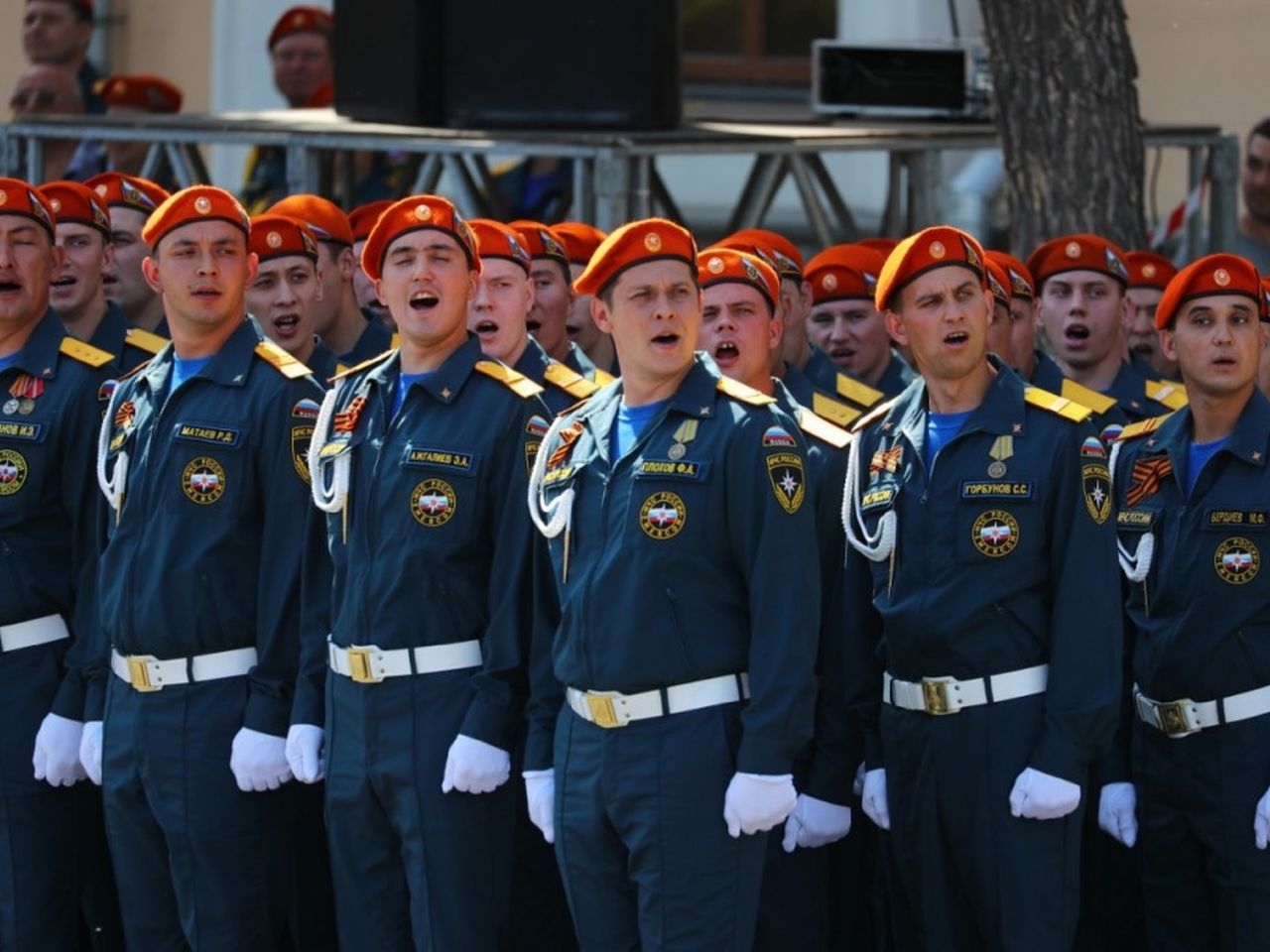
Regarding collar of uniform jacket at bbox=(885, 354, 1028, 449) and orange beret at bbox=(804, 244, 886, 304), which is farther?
orange beret at bbox=(804, 244, 886, 304)

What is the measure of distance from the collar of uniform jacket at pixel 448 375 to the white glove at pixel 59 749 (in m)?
1.15

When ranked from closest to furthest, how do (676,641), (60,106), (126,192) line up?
1. (676,641)
2. (126,192)
3. (60,106)

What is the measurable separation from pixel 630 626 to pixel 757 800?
42 cm

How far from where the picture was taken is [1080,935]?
5973 millimetres

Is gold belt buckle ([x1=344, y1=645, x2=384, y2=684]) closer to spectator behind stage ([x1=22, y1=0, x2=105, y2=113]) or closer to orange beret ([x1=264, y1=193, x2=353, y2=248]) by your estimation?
orange beret ([x1=264, y1=193, x2=353, y2=248])

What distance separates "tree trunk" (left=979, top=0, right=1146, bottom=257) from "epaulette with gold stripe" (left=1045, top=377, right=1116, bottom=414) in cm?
195

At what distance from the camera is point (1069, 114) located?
847 cm

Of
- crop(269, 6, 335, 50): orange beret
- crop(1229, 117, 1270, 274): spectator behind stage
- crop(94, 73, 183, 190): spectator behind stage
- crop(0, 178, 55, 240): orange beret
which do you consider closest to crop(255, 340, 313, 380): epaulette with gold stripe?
crop(0, 178, 55, 240): orange beret

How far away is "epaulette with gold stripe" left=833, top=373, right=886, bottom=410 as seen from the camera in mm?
6910

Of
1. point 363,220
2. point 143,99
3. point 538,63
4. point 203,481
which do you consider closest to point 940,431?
point 203,481

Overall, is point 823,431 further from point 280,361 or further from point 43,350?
point 43,350

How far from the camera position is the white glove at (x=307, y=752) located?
545 cm

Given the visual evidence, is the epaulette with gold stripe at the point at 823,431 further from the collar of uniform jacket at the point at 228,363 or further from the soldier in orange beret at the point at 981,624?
the collar of uniform jacket at the point at 228,363

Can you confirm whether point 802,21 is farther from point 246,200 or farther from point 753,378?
point 753,378
